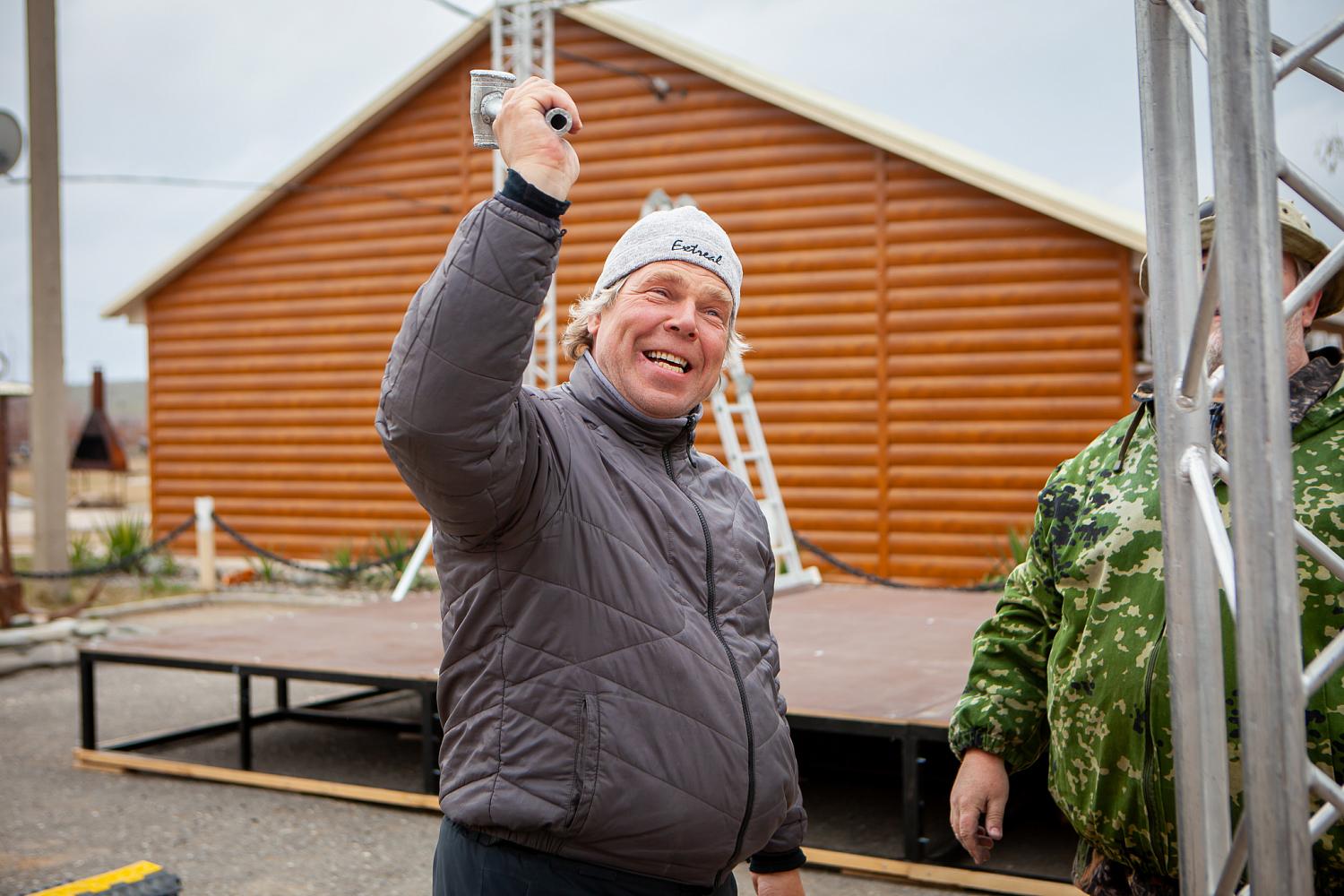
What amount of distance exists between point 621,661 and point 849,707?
2593 millimetres

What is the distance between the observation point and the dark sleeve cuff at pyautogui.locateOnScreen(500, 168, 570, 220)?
5.12ft

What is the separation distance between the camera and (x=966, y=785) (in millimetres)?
2254

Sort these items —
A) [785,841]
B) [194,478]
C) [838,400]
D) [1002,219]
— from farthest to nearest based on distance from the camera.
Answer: [194,478], [838,400], [1002,219], [785,841]

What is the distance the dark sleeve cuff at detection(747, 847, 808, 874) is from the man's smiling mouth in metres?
0.91

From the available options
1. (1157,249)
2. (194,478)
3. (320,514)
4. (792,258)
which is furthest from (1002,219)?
(194,478)

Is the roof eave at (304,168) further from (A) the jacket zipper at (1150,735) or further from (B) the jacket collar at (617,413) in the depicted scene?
(A) the jacket zipper at (1150,735)

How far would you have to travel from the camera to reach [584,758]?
176 cm

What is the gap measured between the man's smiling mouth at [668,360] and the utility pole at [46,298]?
31.8ft

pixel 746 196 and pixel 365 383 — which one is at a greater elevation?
pixel 746 196

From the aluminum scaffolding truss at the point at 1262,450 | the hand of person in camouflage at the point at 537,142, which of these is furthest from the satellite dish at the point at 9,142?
the aluminum scaffolding truss at the point at 1262,450

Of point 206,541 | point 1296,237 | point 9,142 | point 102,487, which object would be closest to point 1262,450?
point 1296,237

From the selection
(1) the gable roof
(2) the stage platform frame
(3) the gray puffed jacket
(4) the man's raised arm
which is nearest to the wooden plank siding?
(1) the gable roof

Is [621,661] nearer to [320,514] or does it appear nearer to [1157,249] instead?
[1157,249]

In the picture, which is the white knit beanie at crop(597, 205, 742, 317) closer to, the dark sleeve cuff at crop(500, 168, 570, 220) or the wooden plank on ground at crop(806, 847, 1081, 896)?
the dark sleeve cuff at crop(500, 168, 570, 220)
